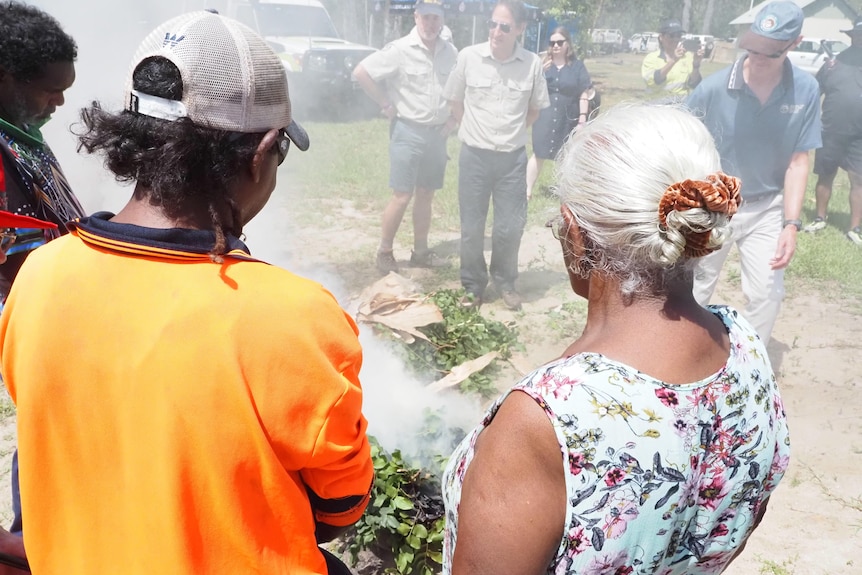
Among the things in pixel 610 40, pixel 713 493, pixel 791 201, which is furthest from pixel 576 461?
pixel 610 40

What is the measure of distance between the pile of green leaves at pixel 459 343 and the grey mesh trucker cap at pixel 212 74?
2.83 m

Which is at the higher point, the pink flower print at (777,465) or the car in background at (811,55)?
the pink flower print at (777,465)

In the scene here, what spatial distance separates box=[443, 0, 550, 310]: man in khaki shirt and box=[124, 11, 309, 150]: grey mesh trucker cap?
3.98 m

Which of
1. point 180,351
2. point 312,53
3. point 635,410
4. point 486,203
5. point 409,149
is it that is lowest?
point 486,203

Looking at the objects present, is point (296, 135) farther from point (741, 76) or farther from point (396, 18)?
point (396, 18)

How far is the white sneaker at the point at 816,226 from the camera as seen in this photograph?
7.27 metres

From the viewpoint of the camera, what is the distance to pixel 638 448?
1123mm

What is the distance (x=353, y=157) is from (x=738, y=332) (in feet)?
29.2

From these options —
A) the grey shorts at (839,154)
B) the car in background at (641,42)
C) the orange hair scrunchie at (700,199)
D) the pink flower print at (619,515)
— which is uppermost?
the orange hair scrunchie at (700,199)

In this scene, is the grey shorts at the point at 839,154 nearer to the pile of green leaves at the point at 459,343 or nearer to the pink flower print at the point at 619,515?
the pile of green leaves at the point at 459,343

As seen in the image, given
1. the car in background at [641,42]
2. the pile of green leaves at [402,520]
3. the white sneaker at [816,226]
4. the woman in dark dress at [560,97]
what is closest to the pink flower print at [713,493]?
the pile of green leaves at [402,520]

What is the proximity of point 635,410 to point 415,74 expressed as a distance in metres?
4.91

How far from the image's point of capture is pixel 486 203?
212 inches

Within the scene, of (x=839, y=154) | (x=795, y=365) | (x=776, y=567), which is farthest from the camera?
(x=839, y=154)
